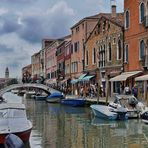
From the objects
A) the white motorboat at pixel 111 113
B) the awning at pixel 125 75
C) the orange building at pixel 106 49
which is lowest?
the white motorboat at pixel 111 113

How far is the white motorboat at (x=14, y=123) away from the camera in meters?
15.9

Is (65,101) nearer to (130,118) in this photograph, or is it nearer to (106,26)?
(106,26)

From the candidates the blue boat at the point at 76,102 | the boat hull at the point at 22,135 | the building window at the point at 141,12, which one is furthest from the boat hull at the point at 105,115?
the blue boat at the point at 76,102

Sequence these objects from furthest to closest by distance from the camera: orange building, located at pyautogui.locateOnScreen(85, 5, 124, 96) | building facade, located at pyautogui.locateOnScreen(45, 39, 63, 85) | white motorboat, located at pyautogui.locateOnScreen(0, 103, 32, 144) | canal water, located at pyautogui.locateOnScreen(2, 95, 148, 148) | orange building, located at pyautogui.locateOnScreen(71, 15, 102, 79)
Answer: building facade, located at pyautogui.locateOnScreen(45, 39, 63, 85)
orange building, located at pyautogui.locateOnScreen(71, 15, 102, 79)
orange building, located at pyautogui.locateOnScreen(85, 5, 124, 96)
canal water, located at pyautogui.locateOnScreen(2, 95, 148, 148)
white motorboat, located at pyautogui.locateOnScreen(0, 103, 32, 144)

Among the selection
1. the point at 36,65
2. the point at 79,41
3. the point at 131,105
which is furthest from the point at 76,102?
the point at 36,65

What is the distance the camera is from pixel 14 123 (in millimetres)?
17500

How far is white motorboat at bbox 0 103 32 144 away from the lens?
15902mm

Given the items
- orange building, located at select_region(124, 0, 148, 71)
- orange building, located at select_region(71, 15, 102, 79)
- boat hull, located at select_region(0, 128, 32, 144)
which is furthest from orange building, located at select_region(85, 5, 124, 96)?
boat hull, located at select_region(0, 128, 32, 144)

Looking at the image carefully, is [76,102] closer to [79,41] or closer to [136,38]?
[136,38]

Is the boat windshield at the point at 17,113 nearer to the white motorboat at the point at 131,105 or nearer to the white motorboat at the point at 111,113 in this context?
the white motorboat at the point at 111,113

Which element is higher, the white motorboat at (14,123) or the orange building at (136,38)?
the orange building at (136,38)

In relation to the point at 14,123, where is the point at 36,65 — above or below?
above

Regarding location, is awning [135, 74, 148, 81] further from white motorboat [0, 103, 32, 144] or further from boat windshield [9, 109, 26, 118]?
boat windshield [9, 109, 26, 118]

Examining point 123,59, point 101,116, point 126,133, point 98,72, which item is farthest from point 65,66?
point 126,133
